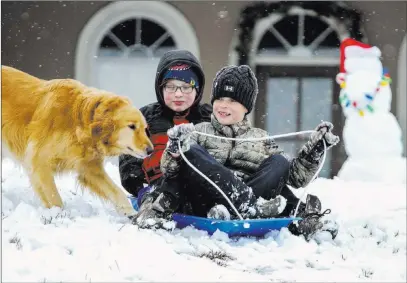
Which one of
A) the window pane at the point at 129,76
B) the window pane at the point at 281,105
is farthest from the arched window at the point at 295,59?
the window pane at the point at 129,76

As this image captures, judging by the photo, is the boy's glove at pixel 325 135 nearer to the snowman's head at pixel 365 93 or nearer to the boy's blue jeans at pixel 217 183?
the boy's blue jeans at pixel 217 183

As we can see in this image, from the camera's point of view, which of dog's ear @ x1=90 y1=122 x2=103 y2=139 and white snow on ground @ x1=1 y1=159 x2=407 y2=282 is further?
dog's ear @ x1=90 y1=122 x2=103 y2=139

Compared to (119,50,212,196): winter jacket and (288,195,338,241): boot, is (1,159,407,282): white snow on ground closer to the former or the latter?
(288,195,338,241): boot

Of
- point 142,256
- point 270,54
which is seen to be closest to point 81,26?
point 270,54

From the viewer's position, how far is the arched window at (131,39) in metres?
7.64

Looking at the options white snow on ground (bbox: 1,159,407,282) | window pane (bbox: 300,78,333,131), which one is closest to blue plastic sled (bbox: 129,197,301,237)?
white snow on ground (bbox: 1,159,407,282)

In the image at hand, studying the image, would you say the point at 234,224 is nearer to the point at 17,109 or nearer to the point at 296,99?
the point at 17,109

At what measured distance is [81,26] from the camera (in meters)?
7.72

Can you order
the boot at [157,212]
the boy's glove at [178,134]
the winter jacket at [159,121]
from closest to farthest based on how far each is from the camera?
the boy's glove at [178,134] < the boot at [157,212] < the winter jacket at [159,121]

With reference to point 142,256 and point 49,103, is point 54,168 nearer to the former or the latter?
point 49,103

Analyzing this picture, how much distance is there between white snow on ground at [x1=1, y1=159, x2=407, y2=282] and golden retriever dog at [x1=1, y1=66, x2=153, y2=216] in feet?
0.52

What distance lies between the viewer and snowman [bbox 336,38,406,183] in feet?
19.3

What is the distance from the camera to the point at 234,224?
2514 millimetres

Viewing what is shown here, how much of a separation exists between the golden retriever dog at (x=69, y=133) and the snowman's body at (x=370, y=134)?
11.6 ft
